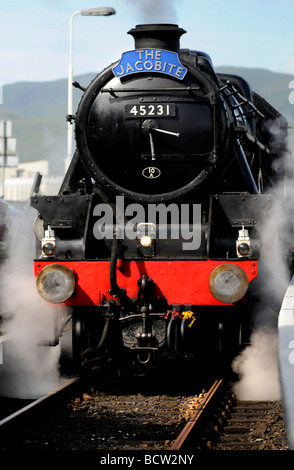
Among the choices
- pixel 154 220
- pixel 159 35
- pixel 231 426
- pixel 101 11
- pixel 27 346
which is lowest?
pixel 231 426

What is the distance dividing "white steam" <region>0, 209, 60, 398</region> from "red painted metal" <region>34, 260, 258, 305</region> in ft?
1.87

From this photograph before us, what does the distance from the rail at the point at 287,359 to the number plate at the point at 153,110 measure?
80.9 inches

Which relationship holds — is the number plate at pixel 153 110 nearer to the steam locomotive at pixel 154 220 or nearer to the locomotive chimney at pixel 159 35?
the steam locomotive at pixel 154 220

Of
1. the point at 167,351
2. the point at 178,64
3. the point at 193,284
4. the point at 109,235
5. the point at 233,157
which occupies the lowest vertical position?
the point at 167,351

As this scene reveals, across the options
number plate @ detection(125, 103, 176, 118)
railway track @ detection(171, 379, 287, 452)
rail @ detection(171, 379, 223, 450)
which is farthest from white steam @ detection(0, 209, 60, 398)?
number plate @ detection(125, 103, 176, 118)

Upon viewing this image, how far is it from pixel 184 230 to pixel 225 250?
0.39 m

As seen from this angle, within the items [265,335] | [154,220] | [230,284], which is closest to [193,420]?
[230,284]

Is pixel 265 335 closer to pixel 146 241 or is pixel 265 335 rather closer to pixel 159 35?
pixel 146 241

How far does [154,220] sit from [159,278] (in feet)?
1.90

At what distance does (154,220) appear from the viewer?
689 centimetres

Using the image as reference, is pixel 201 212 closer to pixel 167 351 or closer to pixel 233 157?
pixel 233 157

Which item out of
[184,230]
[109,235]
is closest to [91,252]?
[109,235]

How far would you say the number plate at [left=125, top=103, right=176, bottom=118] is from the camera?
21.9 ft

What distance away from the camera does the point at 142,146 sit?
6754 millimetres
